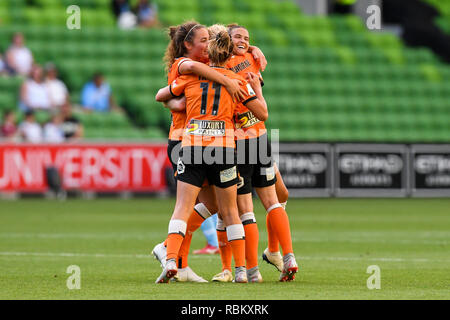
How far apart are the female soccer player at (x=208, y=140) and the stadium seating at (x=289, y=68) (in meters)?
15.9

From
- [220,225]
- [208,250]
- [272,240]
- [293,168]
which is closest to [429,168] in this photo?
[293,168]

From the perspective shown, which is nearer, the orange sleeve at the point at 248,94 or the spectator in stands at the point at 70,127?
the orange sleeve at the point at 248,94

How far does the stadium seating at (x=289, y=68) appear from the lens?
2517 cm

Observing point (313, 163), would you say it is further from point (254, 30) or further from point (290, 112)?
point (254, 30)

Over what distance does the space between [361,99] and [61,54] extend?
8256 mm

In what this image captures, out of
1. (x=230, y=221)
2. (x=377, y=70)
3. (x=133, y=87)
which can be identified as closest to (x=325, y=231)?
(x=230, y=221)

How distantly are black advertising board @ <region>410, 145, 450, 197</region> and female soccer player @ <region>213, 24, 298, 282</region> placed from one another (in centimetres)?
1524

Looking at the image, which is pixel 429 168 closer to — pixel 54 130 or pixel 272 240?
pixel 54 130

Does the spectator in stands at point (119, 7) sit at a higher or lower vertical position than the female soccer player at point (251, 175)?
higher

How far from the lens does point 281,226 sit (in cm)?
807

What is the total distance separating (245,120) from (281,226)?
0.92m

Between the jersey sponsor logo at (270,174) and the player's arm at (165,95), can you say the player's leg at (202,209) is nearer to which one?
the jersey sponsor logo at (270,174)

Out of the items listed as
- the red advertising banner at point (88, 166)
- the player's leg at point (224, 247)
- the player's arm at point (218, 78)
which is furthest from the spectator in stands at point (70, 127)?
the player's arm at point (218, 78)
